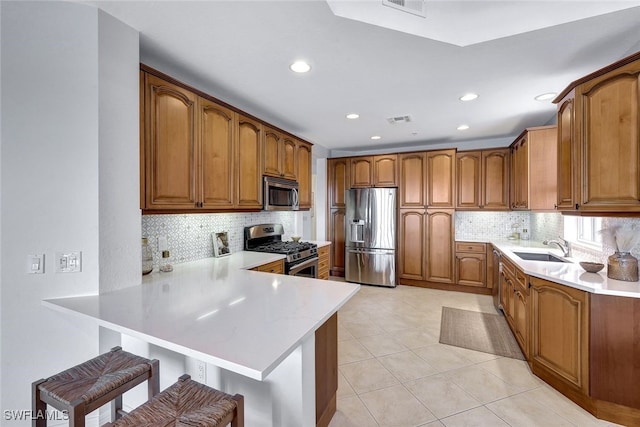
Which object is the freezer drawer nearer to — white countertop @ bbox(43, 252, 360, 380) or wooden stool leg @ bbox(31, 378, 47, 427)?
white countertop @ bbox(43, 252, 360, 380)

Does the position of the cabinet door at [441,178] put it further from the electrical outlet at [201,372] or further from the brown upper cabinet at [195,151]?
the electrical outlet at [201,372]

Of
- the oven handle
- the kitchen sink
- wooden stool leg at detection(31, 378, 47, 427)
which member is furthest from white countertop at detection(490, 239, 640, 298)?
wooden stool leg at detection(31, 378, 47, 427)

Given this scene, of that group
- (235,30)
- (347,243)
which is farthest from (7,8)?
(347,243)

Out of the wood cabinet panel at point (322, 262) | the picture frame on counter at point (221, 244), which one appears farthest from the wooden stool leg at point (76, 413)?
the wood cabinet panel at point (322, 262)

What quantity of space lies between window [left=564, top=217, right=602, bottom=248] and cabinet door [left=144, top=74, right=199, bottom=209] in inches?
142

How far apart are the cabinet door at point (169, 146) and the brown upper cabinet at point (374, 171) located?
3.44 metres

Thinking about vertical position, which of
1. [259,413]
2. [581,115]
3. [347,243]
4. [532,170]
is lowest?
[259,413]

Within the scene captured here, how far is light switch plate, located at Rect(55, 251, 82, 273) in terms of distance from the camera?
158cm

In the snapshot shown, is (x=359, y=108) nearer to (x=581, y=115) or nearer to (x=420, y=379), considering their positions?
(x=581, y=115)

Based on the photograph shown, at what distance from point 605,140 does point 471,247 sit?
2.92 meters

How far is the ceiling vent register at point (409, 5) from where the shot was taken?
A: 62.9 inches

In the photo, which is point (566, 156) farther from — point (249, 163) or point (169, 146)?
point (169, 146)

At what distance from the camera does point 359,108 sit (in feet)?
10.7

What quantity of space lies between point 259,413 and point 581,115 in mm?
2811
